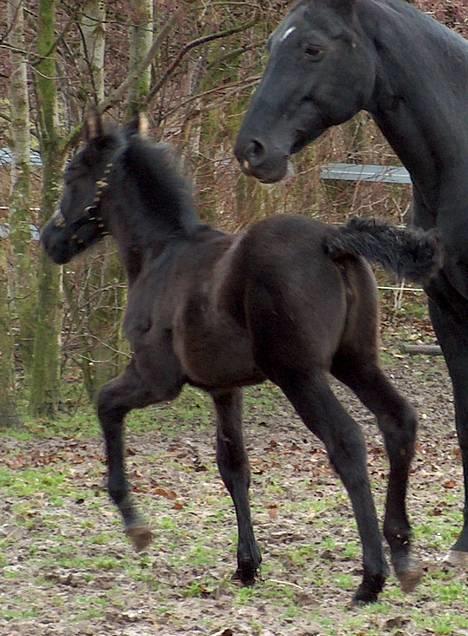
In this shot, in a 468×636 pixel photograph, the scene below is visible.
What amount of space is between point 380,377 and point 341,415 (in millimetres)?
387

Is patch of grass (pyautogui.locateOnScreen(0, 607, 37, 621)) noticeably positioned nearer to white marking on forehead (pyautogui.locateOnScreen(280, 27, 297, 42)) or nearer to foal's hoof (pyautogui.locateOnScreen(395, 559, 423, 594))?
foal's hoof (pyautogui.locateOnScreen(395, 559, 423, 594))

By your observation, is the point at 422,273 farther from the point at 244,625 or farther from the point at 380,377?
the point at 244,625

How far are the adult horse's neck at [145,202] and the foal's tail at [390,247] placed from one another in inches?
45.4

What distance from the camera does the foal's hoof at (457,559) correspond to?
6098 millimetres

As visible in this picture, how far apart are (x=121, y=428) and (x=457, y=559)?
1787mm

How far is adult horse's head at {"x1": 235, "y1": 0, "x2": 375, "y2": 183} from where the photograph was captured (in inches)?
212

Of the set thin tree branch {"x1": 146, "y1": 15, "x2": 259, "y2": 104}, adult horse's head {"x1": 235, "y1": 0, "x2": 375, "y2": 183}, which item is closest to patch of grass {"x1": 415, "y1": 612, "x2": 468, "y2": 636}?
adult horse's head {"x1": 235, "y1": 0, "x2": 375, "y2": 183}

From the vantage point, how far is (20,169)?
423 inches

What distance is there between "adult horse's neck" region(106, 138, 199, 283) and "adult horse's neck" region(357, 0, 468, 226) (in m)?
1.11

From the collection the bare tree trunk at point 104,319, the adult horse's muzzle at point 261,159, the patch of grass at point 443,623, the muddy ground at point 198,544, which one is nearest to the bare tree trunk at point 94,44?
the bare tree trunk at point 104,319

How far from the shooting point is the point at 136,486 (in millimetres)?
8320

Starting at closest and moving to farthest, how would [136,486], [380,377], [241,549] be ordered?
[380,377] → [241,549] → [136,486]

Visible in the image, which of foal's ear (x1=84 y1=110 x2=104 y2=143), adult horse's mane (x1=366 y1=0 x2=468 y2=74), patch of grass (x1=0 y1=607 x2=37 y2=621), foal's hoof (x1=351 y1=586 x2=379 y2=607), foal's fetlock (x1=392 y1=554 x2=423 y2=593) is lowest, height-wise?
foal's hoof (x1=351 y1=586 x2=379 y2=607)

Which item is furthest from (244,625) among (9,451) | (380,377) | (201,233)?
(9,451)
